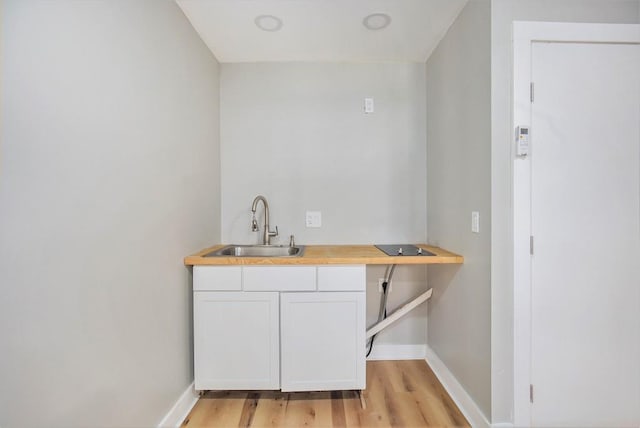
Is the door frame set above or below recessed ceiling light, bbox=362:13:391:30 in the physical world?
below

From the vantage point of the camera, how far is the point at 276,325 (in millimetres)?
1682

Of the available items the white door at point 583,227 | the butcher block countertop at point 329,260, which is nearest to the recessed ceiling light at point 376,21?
the white door at point 583,227

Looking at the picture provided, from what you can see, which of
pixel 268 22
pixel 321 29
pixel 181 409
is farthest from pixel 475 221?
pixel 181 409

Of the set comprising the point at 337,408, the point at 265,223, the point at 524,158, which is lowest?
the point at 337,408

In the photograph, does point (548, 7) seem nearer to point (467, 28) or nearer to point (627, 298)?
point (467, 28)

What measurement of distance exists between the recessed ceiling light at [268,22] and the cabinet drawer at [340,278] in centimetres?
155

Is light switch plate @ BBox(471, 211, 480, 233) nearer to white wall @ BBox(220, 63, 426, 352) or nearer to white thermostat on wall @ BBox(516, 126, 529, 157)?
white thermostat on wall @ BBox(516, 126, 529, 157)

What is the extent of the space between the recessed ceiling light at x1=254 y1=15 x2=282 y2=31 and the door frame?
4.31 ft

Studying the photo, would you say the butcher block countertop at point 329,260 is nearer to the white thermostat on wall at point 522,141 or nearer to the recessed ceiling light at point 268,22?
the white thermostat on wall at point 522,141

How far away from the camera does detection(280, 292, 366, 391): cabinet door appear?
5.53 feet

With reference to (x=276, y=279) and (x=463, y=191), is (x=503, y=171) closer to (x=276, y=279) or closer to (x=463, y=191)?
(x=463, y=191)

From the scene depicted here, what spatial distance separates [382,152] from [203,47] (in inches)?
59.3

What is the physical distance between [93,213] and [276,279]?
953 millimetres

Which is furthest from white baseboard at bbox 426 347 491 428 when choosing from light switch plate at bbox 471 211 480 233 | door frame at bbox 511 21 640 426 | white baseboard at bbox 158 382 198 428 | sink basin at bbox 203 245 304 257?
white baseboard at bbox 158 382 198 428
